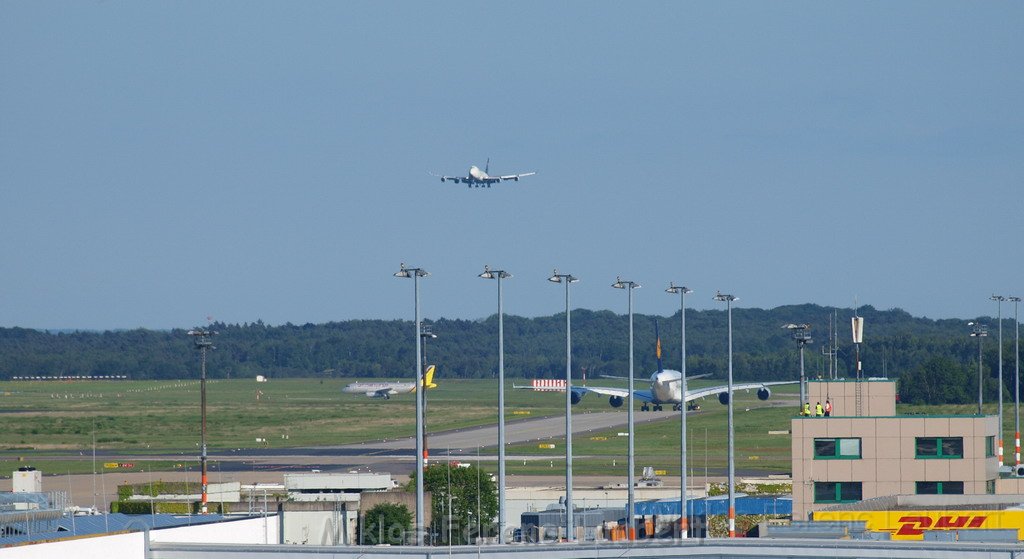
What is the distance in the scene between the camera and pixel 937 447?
7581cm

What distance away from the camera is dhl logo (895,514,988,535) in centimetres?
5828

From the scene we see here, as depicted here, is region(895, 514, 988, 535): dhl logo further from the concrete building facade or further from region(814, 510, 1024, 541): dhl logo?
the concrete building facade

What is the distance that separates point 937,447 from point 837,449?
15.7ft

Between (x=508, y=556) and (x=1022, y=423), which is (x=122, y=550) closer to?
(x=508, y=556)

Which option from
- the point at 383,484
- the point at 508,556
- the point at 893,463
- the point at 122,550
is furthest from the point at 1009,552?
the point at 383,484

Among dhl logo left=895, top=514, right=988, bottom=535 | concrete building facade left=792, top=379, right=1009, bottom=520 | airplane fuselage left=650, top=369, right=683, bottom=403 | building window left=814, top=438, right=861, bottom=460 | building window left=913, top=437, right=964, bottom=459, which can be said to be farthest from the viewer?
airplane fuselage left=650, top=369, right=683, bottom=403

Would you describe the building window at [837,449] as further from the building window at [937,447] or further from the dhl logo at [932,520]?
the dhl logo at [932,520]

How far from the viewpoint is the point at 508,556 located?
4512cm

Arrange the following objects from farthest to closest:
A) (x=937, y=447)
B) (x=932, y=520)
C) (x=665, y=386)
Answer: (x=665, y=386)
(x=937, y=447)
(x=932, y=520)

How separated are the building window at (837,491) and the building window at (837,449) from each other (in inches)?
48.4

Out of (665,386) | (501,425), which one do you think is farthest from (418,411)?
(665,386)

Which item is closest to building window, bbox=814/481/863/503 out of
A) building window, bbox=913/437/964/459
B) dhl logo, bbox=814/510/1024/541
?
building window, bbox=913/437/964/459

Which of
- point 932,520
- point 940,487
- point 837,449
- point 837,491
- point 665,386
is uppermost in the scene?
point 665,386

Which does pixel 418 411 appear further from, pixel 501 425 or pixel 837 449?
pixel 837 449
